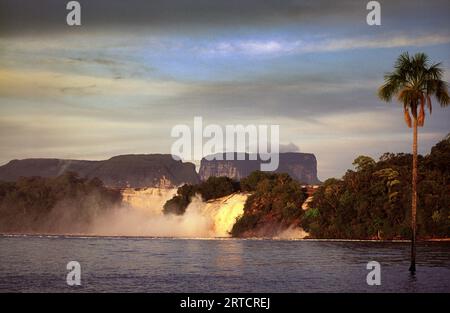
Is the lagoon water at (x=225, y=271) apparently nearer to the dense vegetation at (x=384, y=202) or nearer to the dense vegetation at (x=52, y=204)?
the dense vegetation at (x=384, y=202)

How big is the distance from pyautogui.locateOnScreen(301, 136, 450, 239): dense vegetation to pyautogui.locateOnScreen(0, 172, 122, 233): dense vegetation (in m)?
68.8

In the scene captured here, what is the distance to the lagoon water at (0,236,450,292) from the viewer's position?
45312mm

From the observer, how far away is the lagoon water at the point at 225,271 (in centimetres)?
4531

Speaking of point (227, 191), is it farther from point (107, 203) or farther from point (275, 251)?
point (275, 251)


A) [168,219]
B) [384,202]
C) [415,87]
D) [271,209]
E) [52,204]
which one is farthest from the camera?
[52,204]

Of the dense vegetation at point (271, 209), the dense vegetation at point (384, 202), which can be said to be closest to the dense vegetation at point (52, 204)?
the dense vegetation at point (271, 209)

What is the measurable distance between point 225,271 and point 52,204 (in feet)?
422

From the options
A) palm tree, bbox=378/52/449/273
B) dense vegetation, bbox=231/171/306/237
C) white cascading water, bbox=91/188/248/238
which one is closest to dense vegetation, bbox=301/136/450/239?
dense vegetation, bbox=231/171/306/237

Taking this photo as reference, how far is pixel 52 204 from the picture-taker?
179 m

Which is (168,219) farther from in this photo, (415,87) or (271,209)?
(415,87)

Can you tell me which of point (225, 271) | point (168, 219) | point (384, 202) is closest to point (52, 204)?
point (168, 219)

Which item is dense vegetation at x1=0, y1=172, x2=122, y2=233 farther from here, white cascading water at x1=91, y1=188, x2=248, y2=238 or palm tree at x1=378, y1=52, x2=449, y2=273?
palm tree at x1=378, y1=52, x2=449, y2=273

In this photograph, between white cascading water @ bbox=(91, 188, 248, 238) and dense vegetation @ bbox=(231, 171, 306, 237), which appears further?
white cascading water @ bbox=(91, 188, 248, 238)
